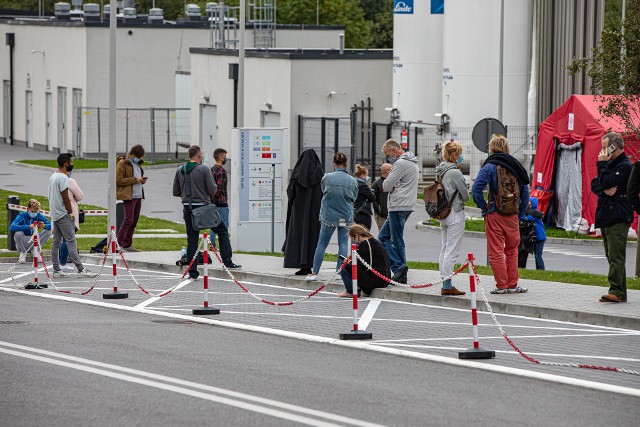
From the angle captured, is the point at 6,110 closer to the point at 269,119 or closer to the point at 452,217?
the point at 269,119

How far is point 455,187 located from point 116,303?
4.33 meters

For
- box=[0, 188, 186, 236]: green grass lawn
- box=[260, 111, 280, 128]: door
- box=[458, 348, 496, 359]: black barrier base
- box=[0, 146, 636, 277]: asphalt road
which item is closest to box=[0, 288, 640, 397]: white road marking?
box=[458, 348, 496, 359]: black barrier base

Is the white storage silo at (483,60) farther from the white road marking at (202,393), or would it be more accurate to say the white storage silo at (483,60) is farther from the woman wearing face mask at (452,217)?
the white road marking at (202,393)

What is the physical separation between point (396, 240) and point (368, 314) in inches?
89.7

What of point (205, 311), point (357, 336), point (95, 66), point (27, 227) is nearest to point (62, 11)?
point (95, 66)

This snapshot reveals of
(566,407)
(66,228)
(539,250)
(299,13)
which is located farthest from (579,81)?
(299,13)

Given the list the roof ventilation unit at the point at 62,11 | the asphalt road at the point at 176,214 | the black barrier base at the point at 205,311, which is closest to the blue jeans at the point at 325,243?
the black barrier base at the point at 205,311

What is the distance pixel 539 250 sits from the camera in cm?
2092

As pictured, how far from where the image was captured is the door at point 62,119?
57.6 meters

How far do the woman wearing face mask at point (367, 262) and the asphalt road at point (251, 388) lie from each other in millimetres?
3200

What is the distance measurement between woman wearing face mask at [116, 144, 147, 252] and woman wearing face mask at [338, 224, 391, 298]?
23.9 ft

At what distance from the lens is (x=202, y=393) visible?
998cm

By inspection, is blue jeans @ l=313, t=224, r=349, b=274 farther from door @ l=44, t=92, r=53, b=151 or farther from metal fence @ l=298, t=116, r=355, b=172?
door @ l=44, t=92, r=53, b=151

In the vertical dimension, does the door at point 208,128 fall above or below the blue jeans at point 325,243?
above
